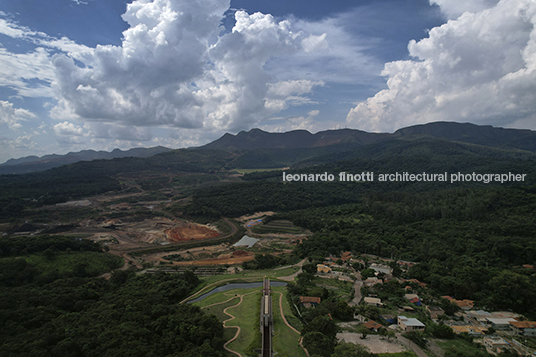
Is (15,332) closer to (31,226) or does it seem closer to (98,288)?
(98,288)

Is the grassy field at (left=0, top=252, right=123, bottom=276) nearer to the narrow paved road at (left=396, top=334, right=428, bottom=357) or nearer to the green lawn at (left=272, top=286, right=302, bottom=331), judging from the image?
the green lawn at (left=272, top=286, right=302, bottom=331)

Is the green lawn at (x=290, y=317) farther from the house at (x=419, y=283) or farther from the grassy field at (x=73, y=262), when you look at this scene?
the grassy field at (x=73, y=262)

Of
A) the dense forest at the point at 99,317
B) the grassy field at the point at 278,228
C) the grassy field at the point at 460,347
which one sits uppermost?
the dense forest at the point at 99,317

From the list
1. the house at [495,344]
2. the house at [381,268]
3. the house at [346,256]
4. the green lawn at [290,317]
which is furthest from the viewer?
the house at [346,256]

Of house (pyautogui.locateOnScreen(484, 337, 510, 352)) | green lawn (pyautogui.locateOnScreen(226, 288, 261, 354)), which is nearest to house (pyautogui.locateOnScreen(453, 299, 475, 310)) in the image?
house (pyautogui.locateOnScreen(484, 337, 510, 352))

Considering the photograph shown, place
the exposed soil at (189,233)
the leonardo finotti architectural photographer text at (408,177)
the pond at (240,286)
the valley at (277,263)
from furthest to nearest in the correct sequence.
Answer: the leonardo finotti architectural photographer text at (408,177) → the exposed soil at (189,233) → the pond at (240,286) → the valley at (277,263)

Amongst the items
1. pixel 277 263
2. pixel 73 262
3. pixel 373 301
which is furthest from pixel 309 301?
pixel 73 262

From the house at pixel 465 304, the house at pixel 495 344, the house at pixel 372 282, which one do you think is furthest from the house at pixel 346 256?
the house at pixel 495 344

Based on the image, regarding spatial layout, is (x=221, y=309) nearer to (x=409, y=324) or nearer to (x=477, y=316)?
(x=409, y=324)
